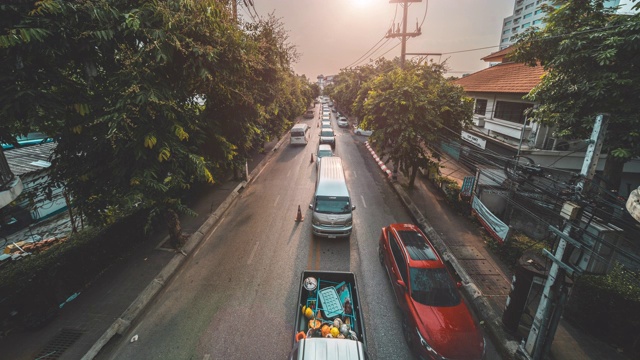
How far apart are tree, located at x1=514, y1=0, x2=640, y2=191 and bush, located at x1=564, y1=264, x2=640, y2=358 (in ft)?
8.73

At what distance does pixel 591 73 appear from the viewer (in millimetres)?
8609

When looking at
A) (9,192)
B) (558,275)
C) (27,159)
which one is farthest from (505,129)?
(27,159)

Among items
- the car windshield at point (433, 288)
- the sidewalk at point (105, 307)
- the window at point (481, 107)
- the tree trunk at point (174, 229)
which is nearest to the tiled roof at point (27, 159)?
the tree trunk at point (174, 229)

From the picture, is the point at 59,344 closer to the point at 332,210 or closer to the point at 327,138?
the point at 332,210

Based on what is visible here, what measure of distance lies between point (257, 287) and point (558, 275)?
850 cm

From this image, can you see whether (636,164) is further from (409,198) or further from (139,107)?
(139,107)

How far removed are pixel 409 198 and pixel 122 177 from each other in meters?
14.3

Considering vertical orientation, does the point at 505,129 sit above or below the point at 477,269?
above

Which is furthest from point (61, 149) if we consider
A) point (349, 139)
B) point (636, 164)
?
point (349, 139)

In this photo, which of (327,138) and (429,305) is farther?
(327,138)

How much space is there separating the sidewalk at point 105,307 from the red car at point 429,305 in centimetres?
803

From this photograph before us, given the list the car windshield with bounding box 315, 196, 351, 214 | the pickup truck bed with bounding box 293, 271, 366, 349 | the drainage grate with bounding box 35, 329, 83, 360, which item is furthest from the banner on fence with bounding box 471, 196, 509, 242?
the drainage grate with bounding box 35, 329, 83, 360

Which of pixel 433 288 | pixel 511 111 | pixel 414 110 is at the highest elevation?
pixel 414 110

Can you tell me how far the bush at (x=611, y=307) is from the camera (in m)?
6.89
